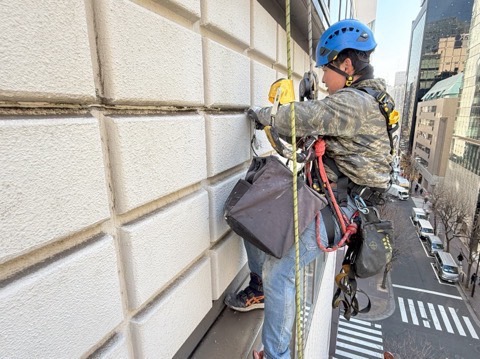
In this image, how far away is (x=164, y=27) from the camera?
154 centimetres

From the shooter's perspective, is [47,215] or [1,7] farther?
[47,215]

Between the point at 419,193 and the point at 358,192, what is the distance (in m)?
44.1

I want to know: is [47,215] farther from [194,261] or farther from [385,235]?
[385,235]

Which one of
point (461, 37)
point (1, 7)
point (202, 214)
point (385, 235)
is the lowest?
point (385, 235)

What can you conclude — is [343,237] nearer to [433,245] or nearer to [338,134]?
[338,134]

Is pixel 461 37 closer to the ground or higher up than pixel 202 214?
higher up

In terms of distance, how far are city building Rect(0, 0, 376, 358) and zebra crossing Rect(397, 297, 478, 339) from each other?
52.6ft

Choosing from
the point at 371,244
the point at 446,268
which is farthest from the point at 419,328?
the point at 371,244

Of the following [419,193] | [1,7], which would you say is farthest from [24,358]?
[419,193]

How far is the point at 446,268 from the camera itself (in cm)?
1777

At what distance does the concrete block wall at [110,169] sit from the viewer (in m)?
0.96

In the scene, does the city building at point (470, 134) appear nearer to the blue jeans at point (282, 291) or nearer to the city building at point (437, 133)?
the city building at point (437, 133)

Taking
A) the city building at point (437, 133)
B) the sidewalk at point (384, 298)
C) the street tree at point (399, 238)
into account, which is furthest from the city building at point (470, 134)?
the city building at point (437, 133)

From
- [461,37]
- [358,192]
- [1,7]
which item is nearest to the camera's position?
[1,7]
